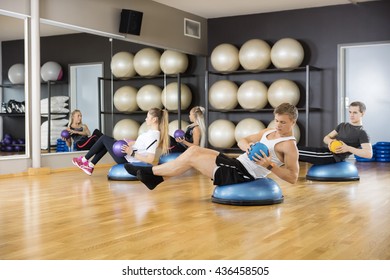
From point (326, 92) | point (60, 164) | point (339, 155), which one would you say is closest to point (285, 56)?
point (326, 92)

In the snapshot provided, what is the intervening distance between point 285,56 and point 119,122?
2572mm

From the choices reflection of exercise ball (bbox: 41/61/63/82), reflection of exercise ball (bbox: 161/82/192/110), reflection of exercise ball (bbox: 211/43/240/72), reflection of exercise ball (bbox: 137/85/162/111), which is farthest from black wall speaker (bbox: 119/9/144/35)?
reflection of exercise ball (bbox: 211/43/240/72)

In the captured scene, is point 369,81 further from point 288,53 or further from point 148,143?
point 148,143

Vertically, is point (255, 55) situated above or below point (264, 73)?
above

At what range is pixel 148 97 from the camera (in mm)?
8039

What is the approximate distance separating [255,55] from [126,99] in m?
2.07

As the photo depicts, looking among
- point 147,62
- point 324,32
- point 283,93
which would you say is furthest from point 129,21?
point 324,32

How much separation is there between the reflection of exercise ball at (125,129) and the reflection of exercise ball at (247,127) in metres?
1.58

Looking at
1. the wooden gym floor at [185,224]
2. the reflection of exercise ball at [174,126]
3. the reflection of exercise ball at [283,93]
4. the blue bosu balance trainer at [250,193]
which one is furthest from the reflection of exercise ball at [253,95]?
the blue bosu balance trainer at [250,193]

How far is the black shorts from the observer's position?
147 inches

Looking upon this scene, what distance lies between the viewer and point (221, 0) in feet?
26.1

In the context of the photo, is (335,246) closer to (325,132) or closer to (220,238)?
(220,238)

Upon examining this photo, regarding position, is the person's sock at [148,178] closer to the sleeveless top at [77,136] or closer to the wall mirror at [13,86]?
the wall mirror at [13,86]

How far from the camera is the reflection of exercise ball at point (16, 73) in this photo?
6.06m
